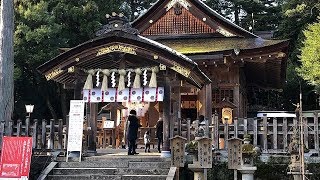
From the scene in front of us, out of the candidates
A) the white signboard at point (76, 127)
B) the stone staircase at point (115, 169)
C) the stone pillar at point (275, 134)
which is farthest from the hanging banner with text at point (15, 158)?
the stone pillar at point (275, 134)

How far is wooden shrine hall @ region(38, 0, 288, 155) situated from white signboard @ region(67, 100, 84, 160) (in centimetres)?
83

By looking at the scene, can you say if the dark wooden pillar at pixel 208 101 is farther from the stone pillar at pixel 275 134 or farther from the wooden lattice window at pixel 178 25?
the stone pillar at pixel 275 134

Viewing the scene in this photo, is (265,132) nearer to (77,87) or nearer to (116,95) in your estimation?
(116,95)

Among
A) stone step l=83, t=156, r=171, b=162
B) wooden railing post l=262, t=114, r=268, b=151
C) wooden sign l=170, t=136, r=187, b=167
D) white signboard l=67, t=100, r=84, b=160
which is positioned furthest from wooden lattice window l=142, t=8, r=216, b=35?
wooden sign l=170, t=136, r=187, b=167

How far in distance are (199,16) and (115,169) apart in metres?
11.3

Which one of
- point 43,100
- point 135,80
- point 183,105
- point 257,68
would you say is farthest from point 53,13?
point 135,80

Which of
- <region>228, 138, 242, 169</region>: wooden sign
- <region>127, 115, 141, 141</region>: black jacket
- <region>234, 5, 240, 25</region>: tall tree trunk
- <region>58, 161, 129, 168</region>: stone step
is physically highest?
<region>234, 5, 240, 25</region>: tall tree trunk

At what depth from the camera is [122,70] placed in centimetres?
1335

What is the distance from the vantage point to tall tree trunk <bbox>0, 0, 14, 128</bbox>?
15125 mm

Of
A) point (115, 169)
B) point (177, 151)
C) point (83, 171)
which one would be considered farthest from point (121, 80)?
point (177, 151)

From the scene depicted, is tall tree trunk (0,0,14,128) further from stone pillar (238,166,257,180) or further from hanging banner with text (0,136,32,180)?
stone pillar (238,166,257,180)

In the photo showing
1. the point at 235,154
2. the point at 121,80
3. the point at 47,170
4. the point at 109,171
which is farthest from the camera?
the point at 121,80

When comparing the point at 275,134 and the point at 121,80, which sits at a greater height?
the point at 121,80

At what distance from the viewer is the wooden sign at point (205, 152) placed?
10453 mm
